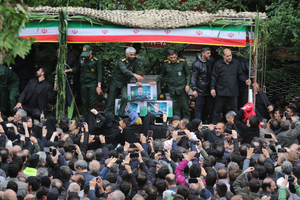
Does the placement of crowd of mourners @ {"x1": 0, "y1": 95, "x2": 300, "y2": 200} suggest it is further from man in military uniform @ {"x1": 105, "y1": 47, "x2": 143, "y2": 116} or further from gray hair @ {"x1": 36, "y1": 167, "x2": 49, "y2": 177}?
man in military uniform @ {"x1": 105, "y1": 47, "x2": 143, "y2": 116}

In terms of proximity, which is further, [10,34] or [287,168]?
[287,168]

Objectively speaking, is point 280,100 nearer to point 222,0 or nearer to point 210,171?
point 222,0

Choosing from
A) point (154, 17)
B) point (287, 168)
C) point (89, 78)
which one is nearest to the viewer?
point (287, 168)

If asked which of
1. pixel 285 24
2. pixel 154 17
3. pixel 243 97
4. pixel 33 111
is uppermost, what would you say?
pixel 285 24

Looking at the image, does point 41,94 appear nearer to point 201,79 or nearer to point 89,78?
point 89,78

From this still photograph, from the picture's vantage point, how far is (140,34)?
10938 millimetres

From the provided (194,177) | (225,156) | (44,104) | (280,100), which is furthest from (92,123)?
(280,100)

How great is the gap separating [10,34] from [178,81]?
24.4 ft

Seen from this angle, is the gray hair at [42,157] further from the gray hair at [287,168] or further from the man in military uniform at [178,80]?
the man in military uniform at [178,80]

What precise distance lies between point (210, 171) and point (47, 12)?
6.35 m

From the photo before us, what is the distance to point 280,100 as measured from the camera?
14.6 metres

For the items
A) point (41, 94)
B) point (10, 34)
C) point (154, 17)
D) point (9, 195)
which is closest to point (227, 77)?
point (154, 17)

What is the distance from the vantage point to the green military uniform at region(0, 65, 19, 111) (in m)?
11.4

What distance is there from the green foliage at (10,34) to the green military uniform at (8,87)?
7492 millimetres
